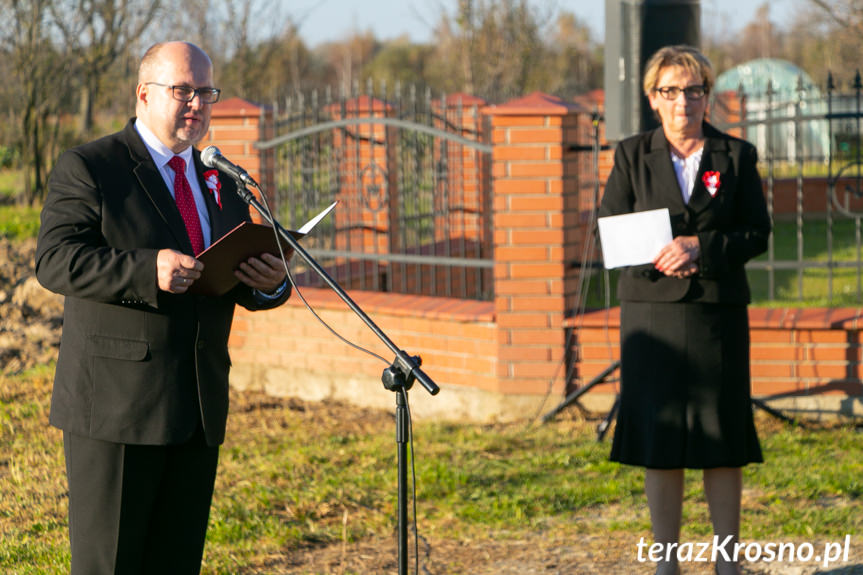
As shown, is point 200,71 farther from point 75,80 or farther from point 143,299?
point 75,80

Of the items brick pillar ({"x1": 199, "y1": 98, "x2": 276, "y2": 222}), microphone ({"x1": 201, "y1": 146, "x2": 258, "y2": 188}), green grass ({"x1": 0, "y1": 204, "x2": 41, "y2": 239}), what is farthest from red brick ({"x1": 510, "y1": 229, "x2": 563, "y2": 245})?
green grass ({"x1": 0, "y1": 204, "x2": 41, "y2": 239})

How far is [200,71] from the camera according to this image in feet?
9.27

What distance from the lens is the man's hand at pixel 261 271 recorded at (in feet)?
9.18

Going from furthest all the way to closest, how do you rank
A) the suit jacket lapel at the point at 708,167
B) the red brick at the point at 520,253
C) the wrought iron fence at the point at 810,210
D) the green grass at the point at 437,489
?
the wrought iron fence at the point at 810,210, the red brick at the point at 520,253, the green grass at the point at 437,489, the suit jacket lapel at the point at 708,167

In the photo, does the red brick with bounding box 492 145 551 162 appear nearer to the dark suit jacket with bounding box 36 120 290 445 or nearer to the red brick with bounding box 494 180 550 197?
the red brick with bounding box 494 180 550 197

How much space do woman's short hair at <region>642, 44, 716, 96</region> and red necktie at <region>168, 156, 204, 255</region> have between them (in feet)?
5.69

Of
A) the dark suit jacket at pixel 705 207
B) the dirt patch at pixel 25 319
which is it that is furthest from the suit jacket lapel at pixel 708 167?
the dirt patch at pixel 25 319

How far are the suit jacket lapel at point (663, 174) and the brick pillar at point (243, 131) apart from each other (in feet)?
13.0

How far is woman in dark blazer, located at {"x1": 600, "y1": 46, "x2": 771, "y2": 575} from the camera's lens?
3.78 metres

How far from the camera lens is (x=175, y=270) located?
8.65ft

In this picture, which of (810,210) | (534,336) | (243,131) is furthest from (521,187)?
(810,210)

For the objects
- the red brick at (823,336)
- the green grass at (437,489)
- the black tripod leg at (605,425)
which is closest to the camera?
the green grass at (437,489)

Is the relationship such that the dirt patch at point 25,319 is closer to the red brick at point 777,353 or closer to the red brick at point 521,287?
the red brick at point 521,287

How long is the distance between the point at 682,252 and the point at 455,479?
184cm
